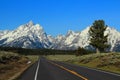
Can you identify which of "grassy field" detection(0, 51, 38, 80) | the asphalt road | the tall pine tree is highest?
the tall pine tree

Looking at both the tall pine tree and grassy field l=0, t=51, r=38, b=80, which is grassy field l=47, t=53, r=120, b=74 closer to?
grassy field l=0, t=51, r=38, b=80

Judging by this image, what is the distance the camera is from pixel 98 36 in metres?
101

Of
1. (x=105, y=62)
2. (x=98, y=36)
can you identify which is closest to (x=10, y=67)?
(x=105, y=62)

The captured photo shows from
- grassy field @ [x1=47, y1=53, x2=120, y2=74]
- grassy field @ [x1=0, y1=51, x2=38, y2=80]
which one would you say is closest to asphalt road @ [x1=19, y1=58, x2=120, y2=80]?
grassy field @ [x1=0, y1=51, x2=38, y2=80]

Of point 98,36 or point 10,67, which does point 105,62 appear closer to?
point 10,67

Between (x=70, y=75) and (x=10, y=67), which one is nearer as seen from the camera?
(x=70, y=75)

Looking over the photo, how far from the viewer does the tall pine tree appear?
98.2m

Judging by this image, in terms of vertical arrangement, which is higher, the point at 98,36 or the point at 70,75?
the point at 98,36

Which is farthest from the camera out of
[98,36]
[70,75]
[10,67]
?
[98,36]

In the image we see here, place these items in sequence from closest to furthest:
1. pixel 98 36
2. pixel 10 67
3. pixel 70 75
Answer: pixel 70 75, pixel 10 67, pixel 98 36

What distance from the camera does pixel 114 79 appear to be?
2303cm

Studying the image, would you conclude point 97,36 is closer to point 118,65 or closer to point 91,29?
point 91,29

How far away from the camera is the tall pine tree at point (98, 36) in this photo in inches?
3866

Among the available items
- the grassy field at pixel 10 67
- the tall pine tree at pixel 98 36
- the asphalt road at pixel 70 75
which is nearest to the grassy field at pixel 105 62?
the asphalt road at pixel 70 75
